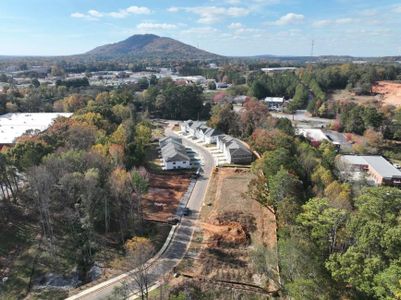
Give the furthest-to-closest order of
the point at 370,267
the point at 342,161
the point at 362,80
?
the point at 362,80 < the point at 342,161 < the point at 370,267

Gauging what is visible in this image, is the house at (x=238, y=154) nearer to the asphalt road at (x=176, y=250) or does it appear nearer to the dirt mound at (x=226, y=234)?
the asphalt road at (x=176, y=250)

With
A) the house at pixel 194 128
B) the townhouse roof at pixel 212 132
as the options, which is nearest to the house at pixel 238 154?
the townhouse roof at pixel 212 132

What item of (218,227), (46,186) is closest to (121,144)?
(46,186)

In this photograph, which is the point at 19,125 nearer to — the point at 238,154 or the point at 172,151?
the point at 172,151

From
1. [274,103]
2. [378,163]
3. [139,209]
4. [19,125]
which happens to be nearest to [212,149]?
[378,163]

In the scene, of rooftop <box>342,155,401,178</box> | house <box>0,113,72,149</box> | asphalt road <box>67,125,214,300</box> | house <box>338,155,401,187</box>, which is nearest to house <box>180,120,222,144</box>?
asphalt road <box>67,125,214,300</box>

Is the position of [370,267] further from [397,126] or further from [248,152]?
[397,126]
